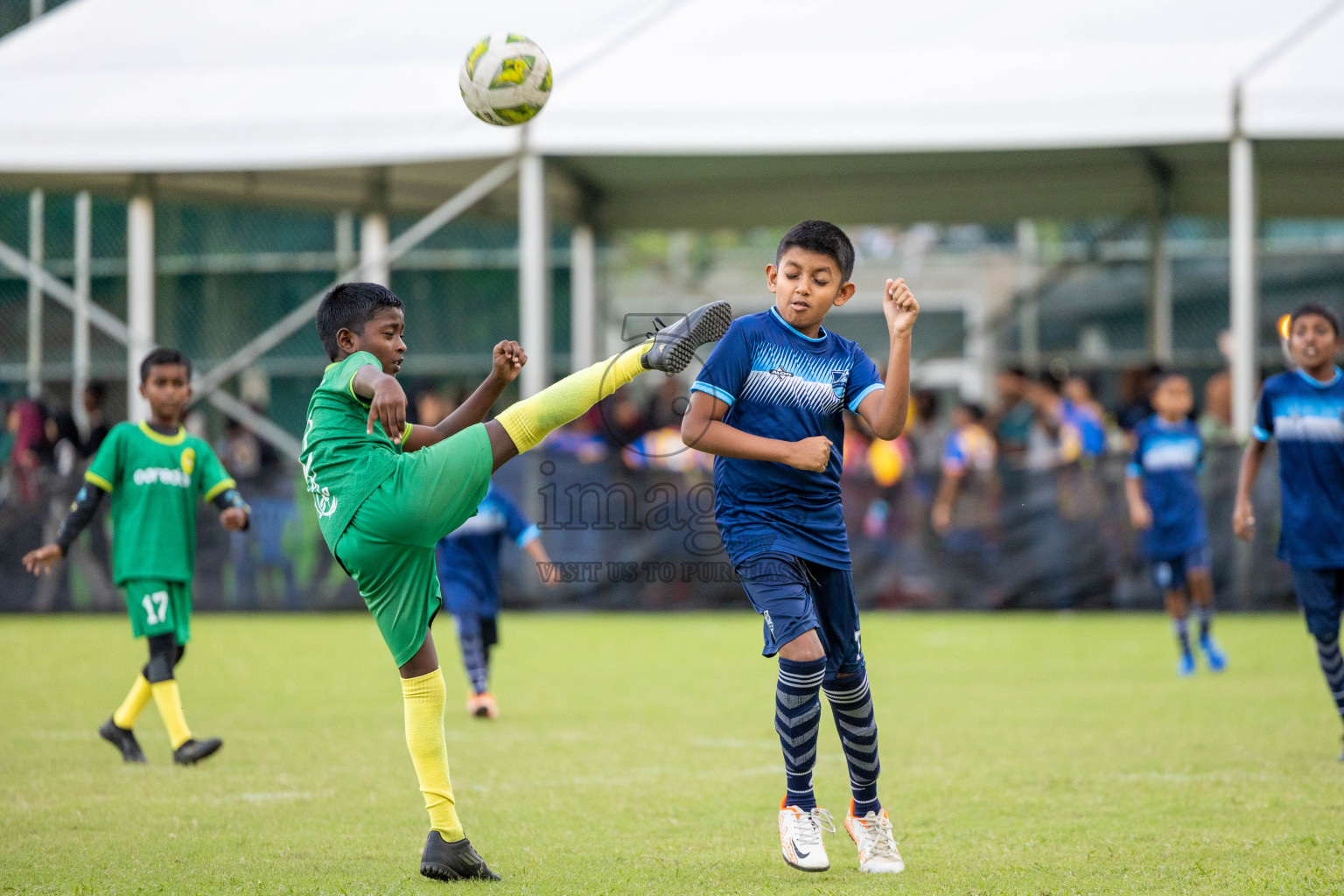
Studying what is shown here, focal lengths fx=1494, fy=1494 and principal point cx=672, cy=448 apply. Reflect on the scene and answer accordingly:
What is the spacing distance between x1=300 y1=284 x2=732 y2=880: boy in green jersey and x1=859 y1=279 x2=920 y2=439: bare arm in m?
0.55

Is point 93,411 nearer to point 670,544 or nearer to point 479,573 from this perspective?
point 670,544

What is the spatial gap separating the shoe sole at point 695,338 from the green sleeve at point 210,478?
11.6 ft

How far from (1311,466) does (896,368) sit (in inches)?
139

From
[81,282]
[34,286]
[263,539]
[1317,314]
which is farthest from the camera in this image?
[81,282]

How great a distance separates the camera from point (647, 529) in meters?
15.0

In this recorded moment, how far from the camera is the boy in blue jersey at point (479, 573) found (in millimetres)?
8977

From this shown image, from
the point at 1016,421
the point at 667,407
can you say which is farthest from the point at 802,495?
the point at 1016,421

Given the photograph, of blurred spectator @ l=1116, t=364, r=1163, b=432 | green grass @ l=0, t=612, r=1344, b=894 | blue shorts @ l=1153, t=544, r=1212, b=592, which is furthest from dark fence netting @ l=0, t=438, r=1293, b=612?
blue shorts @ l=1153, t=544, r=1212, b=592


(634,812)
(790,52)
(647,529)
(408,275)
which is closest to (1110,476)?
(647,529)

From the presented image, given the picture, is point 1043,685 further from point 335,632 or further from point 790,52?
point 790,52

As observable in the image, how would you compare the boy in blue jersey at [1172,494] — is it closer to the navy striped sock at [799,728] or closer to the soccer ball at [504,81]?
the soccer ball at [504,81]

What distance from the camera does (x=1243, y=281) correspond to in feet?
50.3

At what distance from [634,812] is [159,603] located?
114 inches

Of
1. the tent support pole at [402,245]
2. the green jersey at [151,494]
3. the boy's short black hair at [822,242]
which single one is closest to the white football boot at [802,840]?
the boy's short black hair at [822,242]
